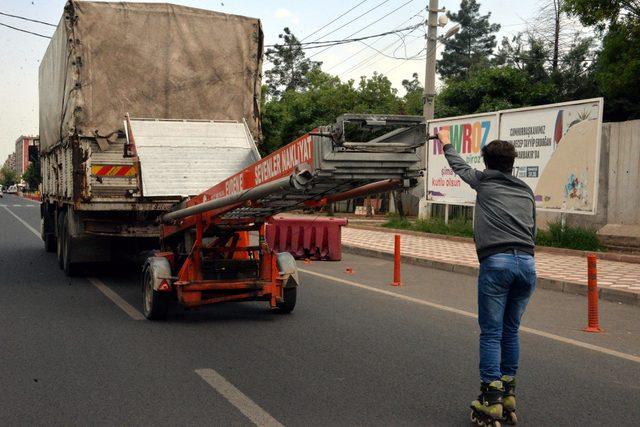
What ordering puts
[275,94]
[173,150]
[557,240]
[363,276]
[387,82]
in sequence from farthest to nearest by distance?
[275,94]
[387,82]
[557,240]
[363,276]
[173,150]

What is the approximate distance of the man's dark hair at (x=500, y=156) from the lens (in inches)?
188

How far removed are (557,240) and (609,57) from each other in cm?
662

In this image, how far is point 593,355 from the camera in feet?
22.3

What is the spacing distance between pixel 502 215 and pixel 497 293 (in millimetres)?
492

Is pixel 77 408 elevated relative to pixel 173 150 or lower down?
lower down

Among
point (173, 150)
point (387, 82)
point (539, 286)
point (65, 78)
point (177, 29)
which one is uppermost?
point (387, 82)

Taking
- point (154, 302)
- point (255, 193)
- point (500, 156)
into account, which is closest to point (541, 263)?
point (154, 302)

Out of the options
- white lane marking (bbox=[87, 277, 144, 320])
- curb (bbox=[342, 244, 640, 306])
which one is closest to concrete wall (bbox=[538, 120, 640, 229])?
curb (bbox=[342, 244, 640, 306])

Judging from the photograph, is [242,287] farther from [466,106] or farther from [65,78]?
[466,106]

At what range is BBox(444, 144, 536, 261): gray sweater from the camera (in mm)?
4684

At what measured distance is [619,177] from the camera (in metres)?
16.5

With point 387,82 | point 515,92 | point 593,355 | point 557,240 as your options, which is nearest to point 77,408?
point 593,355

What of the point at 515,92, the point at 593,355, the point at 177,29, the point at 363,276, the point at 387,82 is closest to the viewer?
the point at 593,355

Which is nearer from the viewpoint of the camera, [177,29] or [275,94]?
[177,29]
